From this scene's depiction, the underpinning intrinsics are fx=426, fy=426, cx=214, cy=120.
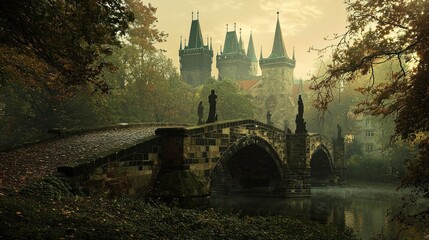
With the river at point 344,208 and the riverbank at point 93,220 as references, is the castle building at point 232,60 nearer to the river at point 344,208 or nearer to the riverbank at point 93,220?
the river at point 344,208

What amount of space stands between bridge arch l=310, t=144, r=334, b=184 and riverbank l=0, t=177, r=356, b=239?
111ft

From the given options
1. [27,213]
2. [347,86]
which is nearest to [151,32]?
[27,213]

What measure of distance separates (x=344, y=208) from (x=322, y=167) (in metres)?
20.0

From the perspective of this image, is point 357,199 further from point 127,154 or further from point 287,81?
point 287,81

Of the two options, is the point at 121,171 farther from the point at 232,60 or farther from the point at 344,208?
the point at 232,60

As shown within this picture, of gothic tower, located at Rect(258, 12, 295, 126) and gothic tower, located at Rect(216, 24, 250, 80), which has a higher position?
gothic tower, located at Rect(216, 24, 250, 80)

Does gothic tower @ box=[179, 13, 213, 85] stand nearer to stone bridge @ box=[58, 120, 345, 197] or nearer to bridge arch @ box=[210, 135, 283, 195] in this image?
stone bridge @ box=[58, 120, 345, 197]

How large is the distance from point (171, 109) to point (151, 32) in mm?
8113

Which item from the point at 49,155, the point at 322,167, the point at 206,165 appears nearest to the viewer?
the point at 49,155

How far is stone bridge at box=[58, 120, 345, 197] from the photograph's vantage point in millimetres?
12516

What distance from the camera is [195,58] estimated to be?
328 ft

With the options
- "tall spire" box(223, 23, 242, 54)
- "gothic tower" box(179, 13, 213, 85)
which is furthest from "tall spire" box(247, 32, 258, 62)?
"gothic tower" box(179, 13, 213, 85)

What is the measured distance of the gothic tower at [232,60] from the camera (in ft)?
367

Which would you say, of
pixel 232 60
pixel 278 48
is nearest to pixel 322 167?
pixel 278 48
